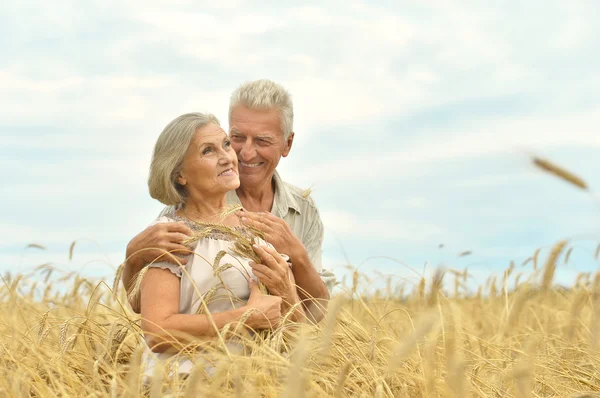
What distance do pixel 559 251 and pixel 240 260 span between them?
1617 millimetres

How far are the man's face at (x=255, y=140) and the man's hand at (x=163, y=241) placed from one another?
1070 millimetres

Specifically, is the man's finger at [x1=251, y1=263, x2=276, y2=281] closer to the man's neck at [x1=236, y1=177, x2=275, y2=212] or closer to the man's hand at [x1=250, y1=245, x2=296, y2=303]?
the man's hand at [x1=250, y1=245, x2=296, y2=303]

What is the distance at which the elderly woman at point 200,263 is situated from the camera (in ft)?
9.96

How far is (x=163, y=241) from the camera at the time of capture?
125 inches

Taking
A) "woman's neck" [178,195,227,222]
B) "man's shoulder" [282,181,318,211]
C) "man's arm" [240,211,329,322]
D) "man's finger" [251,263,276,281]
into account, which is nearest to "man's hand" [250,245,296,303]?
"man's finger" [251,263,276,281]

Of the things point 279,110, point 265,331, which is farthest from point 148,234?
point 279,110

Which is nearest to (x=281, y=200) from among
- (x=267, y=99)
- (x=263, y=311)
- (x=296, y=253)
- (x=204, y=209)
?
(x=267, y=99)

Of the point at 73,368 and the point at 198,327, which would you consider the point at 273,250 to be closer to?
the point at 198,327

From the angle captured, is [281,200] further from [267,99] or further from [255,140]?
[267,99]

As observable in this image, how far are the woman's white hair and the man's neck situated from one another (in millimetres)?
1102

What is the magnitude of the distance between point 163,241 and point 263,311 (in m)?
0.55

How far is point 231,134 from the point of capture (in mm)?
4312

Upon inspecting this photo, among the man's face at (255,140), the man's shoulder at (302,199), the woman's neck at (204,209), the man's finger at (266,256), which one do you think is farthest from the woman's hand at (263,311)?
the man's shoulder at (302,199)

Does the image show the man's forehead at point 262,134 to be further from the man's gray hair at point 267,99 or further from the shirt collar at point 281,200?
the shirt collar at point 281,200
